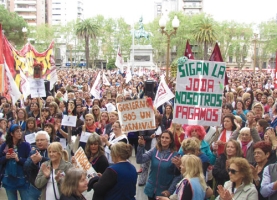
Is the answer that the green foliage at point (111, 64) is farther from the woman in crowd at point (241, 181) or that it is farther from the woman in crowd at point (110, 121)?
the woman in crowd at point (241, 181)

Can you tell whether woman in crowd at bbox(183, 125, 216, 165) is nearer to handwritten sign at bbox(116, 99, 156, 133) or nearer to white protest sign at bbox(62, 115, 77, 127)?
handwritten sign at bbox(116, 99, 156, 133)

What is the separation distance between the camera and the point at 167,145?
5.53 meters

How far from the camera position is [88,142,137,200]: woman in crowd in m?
4.41

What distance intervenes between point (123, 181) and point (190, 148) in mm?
1143

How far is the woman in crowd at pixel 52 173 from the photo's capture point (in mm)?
4715

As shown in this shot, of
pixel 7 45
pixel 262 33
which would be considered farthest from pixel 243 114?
pixel 262 33

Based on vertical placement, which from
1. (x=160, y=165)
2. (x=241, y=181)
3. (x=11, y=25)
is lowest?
(x=160, y=165)

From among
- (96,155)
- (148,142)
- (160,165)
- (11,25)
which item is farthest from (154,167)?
(11,25)

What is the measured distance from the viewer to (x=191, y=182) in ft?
13.8

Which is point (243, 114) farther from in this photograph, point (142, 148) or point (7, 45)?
point (7, 45)

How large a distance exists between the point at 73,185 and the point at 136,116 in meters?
2.82

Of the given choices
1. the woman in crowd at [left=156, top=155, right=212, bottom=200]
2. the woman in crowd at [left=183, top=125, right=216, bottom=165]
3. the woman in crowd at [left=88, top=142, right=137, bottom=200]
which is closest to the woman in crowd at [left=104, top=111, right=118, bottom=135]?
the woman in crowd at [left=183, top=125, right=216, bottom=165]

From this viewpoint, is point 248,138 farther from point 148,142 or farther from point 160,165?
point 148,142

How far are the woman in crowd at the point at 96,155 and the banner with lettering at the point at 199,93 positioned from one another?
1749mm
